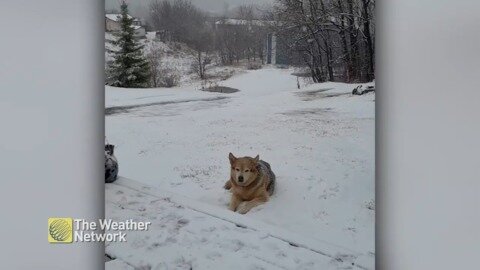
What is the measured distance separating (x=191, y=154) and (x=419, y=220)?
1085 mm

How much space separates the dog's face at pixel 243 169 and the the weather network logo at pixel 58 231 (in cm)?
81

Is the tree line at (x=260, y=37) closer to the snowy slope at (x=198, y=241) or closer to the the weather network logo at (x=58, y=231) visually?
the snowy slope at (x=198, y=241)

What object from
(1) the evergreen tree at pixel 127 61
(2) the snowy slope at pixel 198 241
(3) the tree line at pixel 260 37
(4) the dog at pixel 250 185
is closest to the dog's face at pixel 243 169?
(4) the dog at pixel 250 185

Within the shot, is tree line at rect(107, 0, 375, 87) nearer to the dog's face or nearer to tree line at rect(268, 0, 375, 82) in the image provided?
tree line at rect(268, 0, 375, 82)

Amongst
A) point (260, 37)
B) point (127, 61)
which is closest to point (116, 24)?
point (127, 61)

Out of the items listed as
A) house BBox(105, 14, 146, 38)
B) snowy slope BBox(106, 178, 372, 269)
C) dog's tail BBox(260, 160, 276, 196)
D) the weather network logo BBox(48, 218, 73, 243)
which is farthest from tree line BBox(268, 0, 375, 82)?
the weather network logo BBox(48, 218, 73, 243)

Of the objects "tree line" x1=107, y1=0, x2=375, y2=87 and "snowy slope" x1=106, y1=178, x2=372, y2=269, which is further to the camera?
"tree line" x1=107, y1=0, x2=375, y2=87

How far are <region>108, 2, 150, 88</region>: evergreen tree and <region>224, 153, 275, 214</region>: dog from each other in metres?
0.65

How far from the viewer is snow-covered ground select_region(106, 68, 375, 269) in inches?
84.6

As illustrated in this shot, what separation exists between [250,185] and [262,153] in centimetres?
16

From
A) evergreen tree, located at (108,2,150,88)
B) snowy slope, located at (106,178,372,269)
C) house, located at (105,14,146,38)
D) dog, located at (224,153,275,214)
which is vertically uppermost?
house, located at (105,14,146,38)

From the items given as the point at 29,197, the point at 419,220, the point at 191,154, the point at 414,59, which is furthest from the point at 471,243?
the point at 29,197

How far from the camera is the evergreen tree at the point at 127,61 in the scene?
7.35 feet

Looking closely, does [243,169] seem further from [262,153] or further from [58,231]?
[58,231]
